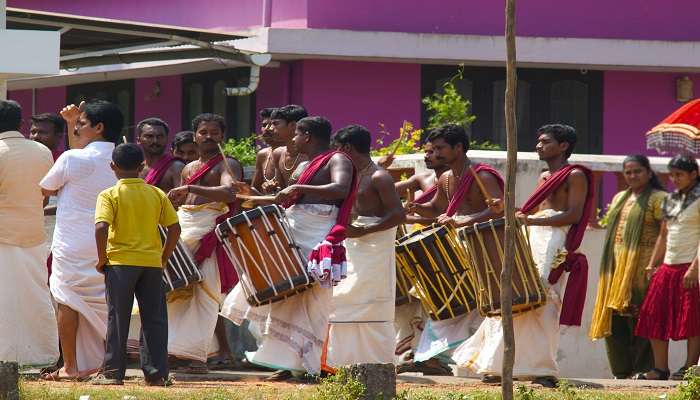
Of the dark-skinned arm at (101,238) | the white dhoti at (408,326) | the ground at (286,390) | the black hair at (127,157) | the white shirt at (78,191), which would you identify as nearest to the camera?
the ground at (286,390)

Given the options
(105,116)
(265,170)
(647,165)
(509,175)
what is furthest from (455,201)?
(509,175)

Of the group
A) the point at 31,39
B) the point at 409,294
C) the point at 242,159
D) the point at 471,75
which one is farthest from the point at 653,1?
the point at 31,39

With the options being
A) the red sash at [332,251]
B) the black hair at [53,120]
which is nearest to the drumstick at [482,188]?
the red sash at [332,251]

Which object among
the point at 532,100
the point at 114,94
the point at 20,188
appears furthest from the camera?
the point at 114,94

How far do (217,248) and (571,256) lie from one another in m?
2.58

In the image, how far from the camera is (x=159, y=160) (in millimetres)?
12367

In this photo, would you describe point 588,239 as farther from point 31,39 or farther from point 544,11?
point 544,11

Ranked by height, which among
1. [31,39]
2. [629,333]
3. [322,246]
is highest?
[31,39]

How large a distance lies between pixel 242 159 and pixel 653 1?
20.2 ft

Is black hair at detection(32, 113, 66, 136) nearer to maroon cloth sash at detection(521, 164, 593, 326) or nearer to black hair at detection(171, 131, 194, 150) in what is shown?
black hair at detection(171, 131, 194, 150)

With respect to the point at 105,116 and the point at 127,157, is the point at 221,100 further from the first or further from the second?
the point at 127,157

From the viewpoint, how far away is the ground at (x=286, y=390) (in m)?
9.36

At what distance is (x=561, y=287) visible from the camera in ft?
38.7

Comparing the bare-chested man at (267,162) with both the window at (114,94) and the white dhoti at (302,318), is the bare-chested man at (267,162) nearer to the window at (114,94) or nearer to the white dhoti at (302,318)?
the white dhoti at (302,318)
